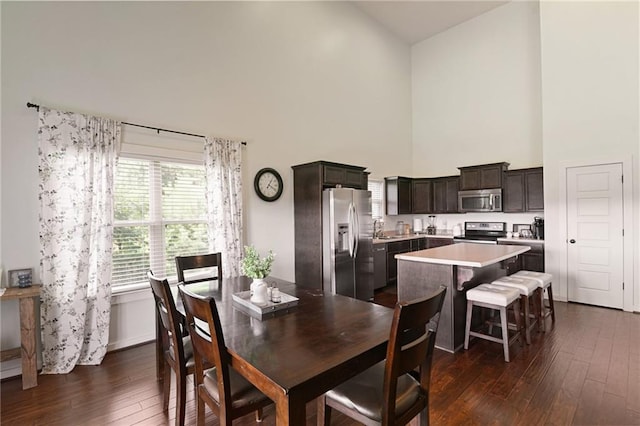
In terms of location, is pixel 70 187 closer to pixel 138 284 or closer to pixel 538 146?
pixel 138 284

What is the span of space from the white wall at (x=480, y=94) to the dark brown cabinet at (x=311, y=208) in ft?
10.7

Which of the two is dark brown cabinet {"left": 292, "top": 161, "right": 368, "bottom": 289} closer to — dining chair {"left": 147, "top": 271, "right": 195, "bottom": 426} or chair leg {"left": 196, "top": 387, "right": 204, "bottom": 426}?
dining chair {"left": 147, "top": 271, "right": 195, "bottom": 426}

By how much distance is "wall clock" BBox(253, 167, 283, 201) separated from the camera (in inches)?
171

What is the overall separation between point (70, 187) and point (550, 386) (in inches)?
179

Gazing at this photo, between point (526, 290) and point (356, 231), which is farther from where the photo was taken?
point (356, 231)

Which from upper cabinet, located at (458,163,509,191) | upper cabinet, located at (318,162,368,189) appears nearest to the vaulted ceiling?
upper cabinet, located at (458,163,509,191)

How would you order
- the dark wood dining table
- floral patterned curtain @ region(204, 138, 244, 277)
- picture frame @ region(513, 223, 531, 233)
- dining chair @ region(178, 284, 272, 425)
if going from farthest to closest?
picture frame @ region(513, 223, 531, 233), floral patterned curtain @ region(204, 138, 244, 277), dining chair @ region(178, 284, 272, 425), the dark wood dining table

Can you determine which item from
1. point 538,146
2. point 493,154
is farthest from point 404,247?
point 538,146

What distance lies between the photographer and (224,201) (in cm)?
388

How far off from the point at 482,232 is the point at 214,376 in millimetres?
6158

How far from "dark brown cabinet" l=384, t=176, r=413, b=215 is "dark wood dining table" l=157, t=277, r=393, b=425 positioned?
491cm

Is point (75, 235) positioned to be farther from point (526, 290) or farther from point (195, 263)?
point (526, 290)

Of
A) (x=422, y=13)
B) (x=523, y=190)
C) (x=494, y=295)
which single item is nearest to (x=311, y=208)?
(x=494, y=295)

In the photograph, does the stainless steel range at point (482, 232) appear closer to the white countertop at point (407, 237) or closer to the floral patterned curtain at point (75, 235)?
the white countertop at point (407, 237)
